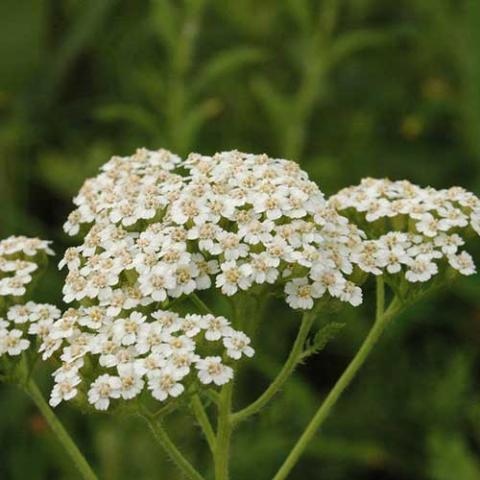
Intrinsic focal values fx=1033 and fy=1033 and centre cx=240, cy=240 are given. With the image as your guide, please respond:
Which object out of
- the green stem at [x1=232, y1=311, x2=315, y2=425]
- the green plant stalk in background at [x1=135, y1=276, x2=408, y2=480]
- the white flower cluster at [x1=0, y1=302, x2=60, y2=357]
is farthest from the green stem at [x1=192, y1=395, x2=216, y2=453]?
the white flower cluster at [x1=0, y1=302, x2=60, y2=357]

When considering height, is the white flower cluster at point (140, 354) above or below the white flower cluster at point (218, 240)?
below

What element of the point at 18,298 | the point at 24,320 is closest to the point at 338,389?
the point at 24,320

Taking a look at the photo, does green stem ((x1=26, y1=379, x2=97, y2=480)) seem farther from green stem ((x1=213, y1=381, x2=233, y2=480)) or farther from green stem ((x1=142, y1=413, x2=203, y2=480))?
green stem ((x1=213, y1=381, x2=233, y2=480))

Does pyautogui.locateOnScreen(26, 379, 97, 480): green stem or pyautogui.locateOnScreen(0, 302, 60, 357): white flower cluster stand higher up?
pyautogui.locateOnScreen(0, 302, 60, 357): white flower cluster

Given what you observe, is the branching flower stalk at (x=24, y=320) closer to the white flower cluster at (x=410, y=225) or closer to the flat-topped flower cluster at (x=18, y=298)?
the flat-topped flower cluster at (x=18, y=298)

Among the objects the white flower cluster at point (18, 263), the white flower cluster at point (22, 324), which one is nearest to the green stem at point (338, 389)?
the white flower cluster at point (22, 324)
